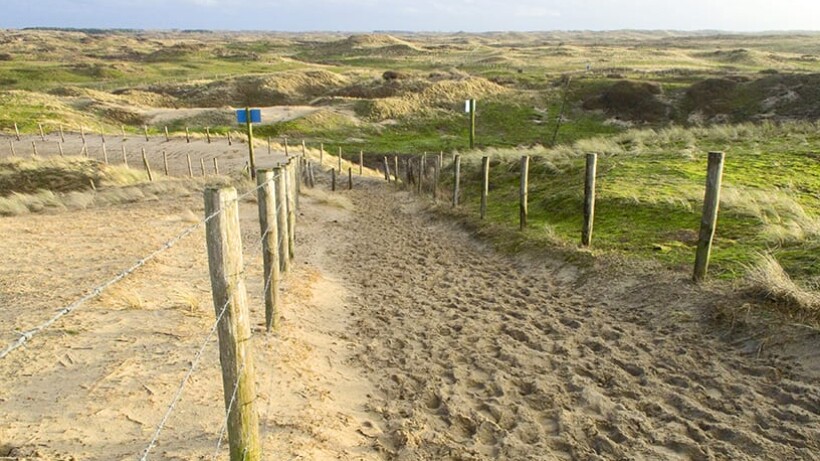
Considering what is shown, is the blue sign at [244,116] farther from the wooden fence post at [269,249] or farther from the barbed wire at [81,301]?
the barbed wire at [81,301]

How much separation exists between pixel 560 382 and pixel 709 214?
10.9 feet

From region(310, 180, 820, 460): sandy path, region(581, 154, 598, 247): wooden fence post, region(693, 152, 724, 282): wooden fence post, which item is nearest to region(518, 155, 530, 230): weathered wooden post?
region(581, 154, 598, 247): wooden fence post

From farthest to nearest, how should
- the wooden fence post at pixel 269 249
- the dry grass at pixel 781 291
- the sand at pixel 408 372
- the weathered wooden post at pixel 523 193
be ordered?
1. the weathered wooden post at pixel 523 193
2. the wooden fence post at pixel 269 249
3. the dry grass at pixel 781 291
4. the sand at pixel 408 372

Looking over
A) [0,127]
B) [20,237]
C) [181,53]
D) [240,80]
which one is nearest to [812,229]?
[20,237]

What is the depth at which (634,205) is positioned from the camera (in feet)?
36.4

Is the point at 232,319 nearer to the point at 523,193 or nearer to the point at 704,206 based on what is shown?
the point at 704,206

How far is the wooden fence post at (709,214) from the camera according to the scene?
23.0 feet

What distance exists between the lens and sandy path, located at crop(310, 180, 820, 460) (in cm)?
440

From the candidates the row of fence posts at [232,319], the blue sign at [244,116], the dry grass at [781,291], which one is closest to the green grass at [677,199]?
the dry grass at [781,291]

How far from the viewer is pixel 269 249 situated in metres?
6.30

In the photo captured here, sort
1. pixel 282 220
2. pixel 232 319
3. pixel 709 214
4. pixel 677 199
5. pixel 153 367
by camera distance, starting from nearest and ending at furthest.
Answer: pixel 232 319 → pixel 153 367 → pixel 709 214 → pixel 282 220 → pixel 677 199

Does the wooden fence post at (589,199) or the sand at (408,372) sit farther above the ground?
the wooden fence post at (589,199)

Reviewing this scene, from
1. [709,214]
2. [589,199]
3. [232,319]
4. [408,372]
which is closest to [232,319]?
[232,319]

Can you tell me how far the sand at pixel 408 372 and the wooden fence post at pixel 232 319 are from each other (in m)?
0.71
